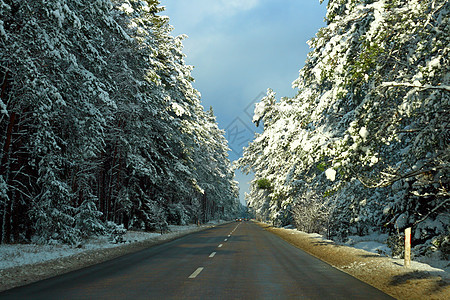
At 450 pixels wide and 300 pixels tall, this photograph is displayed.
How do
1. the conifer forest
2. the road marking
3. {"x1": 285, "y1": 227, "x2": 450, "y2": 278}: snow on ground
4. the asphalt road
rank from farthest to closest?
the road marking
{"x1": 285, "y1": 227, "x2": 450, "y2": 278}: snow on ground
the conifer forest
the asphalt road

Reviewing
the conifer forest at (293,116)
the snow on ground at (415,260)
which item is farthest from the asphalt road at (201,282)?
the conifer forest at (293,116)

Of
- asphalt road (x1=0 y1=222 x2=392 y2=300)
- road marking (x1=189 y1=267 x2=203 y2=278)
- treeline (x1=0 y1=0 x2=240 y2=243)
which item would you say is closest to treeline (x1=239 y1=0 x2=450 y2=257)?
asphalt road (x1=0 y1=222 x2=392 y2=300)

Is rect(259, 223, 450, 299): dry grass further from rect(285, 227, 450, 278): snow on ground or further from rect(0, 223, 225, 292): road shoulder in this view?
rect(0, 223, 225, 292): road shoulder

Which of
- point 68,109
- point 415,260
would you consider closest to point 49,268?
point 68,109

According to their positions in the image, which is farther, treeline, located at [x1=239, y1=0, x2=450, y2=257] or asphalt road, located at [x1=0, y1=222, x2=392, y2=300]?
treeline, located at [x1=239, y1=0, x2=450, y2=257]

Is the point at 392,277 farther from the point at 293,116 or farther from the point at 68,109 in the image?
the point at 68,109

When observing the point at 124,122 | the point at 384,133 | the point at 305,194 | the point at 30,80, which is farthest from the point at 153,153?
the point at 384,133

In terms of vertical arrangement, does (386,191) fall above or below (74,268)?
above

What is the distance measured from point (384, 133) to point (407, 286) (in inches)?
131

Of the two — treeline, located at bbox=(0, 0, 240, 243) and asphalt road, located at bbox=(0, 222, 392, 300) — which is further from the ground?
treeline, located at bbox=(0, 0, 240, 243)

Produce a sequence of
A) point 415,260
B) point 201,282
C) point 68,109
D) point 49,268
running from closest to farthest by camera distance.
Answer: point 201,282, point 49,268, point 415,260, point 68,109

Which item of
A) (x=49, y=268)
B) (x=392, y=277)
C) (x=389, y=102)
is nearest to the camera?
(x=392, y=277)

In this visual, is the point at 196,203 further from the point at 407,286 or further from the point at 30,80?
the point at 407,286

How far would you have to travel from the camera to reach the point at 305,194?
3172 cm
